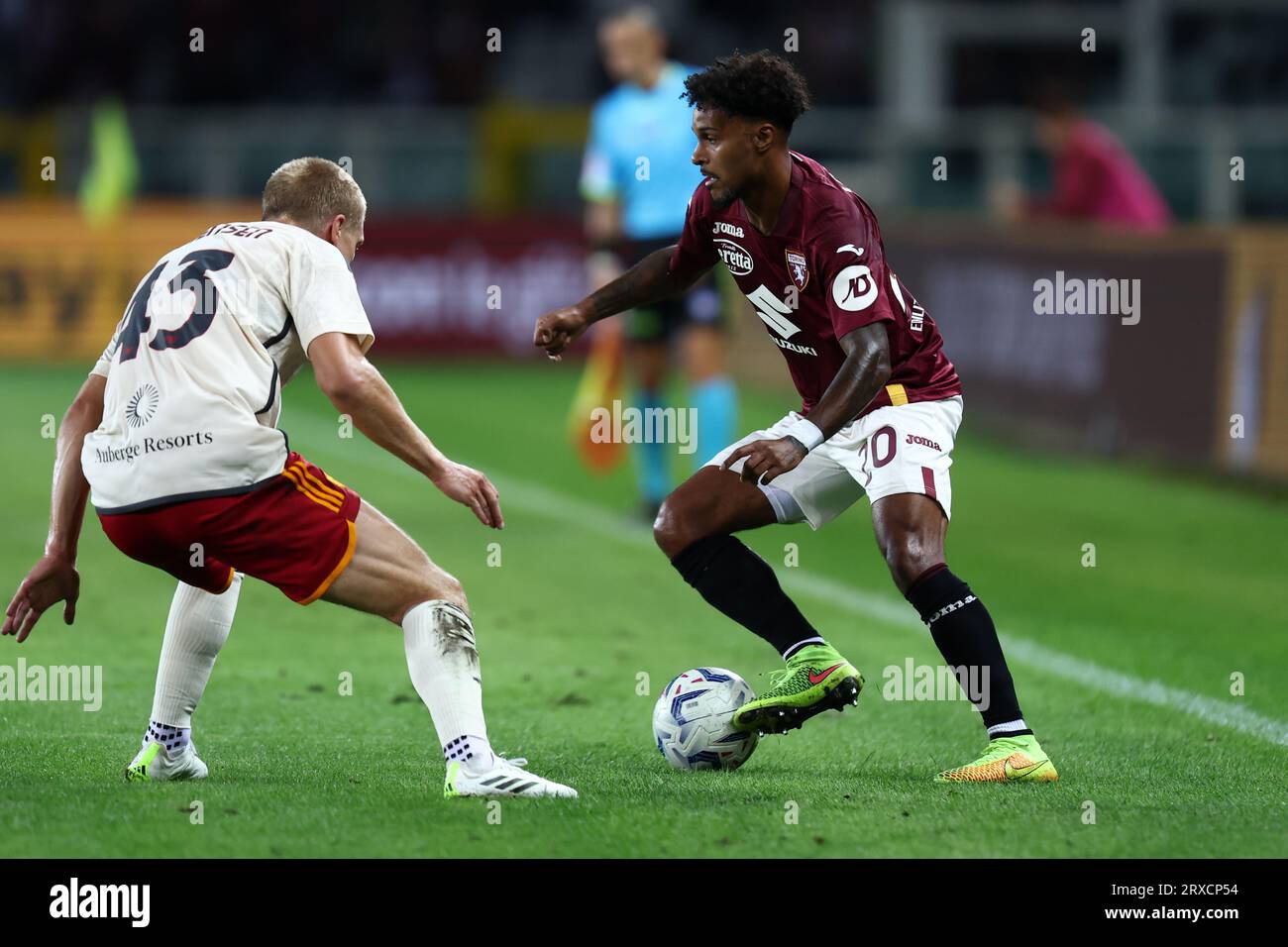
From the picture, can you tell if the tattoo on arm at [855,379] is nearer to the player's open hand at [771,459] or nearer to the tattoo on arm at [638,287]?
the player's open hand at [771,459]

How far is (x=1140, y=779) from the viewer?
17.8 feet

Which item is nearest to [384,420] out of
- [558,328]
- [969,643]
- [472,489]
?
[472,489]

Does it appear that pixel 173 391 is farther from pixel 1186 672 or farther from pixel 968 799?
pixel 1186 672

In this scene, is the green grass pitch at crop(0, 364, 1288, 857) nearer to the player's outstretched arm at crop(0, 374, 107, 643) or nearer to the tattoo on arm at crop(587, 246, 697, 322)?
the player's outstretched arm at crop(0, 374, 107, 643)

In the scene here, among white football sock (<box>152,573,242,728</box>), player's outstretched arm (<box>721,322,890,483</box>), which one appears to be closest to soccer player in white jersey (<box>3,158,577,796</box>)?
white football sock (<box>152,573,242,728</box>)

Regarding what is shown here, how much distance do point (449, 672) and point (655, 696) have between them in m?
1.90

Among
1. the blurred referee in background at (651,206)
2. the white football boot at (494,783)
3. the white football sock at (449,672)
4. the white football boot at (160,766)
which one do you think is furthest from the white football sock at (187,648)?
the blurred referee in background at (651,206)

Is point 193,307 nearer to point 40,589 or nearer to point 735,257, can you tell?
point 40,589

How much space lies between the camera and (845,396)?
514cm

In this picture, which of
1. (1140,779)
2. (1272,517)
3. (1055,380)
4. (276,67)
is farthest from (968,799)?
(276,67)

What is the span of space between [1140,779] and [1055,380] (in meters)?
8.81

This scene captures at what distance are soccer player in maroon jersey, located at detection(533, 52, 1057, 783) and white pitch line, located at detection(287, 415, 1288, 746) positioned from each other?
126 centimetres

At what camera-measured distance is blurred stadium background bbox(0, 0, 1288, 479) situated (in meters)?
19.0

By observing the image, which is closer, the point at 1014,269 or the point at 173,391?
the point at 173,391
